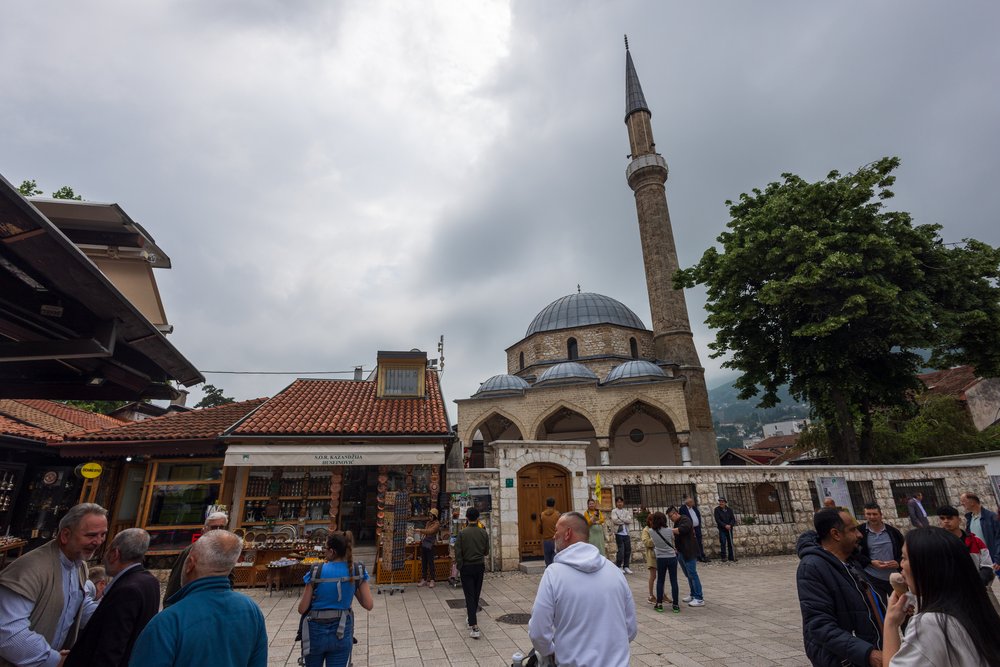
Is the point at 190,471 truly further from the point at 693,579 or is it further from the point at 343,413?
the point at 693,579

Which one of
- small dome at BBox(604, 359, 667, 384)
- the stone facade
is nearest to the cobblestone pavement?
the stone facade

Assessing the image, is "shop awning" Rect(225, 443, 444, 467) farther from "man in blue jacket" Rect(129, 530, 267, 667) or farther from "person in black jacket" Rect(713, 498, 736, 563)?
"man in blue jacket" Rect(129, 530, 267, 667)

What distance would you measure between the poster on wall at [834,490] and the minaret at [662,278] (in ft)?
26.5

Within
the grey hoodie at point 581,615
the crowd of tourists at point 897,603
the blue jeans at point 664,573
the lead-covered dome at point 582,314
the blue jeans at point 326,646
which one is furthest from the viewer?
the lead-covered dome at point 582,314

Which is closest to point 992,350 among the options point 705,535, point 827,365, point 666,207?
point 827,365

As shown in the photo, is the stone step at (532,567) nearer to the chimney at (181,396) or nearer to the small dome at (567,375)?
the chimney at (181,396)

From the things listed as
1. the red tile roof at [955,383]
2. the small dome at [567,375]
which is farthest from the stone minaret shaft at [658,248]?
the red tile roof at [955,383]

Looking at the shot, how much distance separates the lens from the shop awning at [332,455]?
888cm

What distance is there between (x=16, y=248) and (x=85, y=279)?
0.36 meters

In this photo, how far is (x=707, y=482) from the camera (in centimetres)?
1158

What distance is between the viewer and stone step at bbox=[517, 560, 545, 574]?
30.7ft

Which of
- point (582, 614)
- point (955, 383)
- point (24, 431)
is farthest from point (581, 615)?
point (955, 383)

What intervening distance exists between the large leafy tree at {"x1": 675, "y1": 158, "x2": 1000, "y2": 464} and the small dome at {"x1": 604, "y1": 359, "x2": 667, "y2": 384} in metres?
4.86

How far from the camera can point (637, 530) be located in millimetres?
10812
